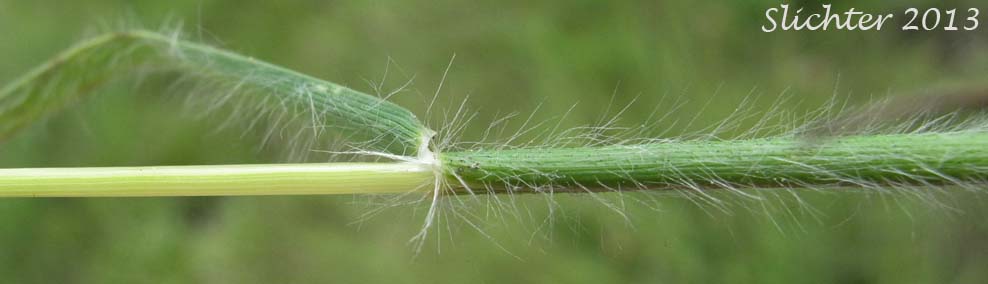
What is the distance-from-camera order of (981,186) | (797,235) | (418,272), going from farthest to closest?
(418,272) → (797,235) → (981,186)

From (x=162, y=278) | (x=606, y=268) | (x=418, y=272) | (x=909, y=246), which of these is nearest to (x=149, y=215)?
→ (x=162, y=278)

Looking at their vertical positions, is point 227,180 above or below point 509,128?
below

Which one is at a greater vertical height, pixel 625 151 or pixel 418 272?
pixel 625 151

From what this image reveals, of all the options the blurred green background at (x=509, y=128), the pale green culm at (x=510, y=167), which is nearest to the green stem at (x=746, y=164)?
the pale green culm at (x=510, y=167)

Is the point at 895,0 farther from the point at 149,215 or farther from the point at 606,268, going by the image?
the point at 149,215

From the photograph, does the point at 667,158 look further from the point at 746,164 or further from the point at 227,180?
the point at 227,180

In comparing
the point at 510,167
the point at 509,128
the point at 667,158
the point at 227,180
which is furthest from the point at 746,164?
the point at 509,128
